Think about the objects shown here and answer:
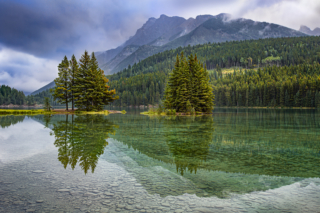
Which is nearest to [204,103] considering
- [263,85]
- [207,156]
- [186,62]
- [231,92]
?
[186,62]

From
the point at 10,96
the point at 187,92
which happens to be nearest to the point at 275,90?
A: the point at 187,92

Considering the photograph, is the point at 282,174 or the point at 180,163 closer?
the point at 282,174

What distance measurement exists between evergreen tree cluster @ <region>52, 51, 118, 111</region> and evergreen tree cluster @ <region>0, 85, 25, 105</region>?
131 meters

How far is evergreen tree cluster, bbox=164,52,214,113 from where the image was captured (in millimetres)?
51125

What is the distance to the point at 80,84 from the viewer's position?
54312 mm

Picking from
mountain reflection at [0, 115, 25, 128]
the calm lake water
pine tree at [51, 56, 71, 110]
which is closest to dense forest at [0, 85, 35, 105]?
pine tree at [51, 56, 71, 110]

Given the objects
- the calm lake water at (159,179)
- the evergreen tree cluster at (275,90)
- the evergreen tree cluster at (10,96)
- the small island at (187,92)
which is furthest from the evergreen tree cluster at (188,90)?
the evergreen tree cluster at (10,96)

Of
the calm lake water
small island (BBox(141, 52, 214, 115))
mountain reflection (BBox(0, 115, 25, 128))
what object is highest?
small island (BBox(141, 52, 214, 115))

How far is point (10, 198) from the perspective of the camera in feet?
19.4

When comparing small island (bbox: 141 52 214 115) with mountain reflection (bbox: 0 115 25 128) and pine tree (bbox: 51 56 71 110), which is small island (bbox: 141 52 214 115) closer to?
pine tree (bbox: 51 56 71 110)

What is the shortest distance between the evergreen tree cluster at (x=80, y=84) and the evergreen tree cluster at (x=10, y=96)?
131 m

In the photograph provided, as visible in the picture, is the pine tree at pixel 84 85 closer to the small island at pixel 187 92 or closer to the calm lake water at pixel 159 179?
the small island at pixel 187 92

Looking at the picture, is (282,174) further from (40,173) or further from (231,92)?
(231,92)

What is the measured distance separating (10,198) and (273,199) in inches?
296
